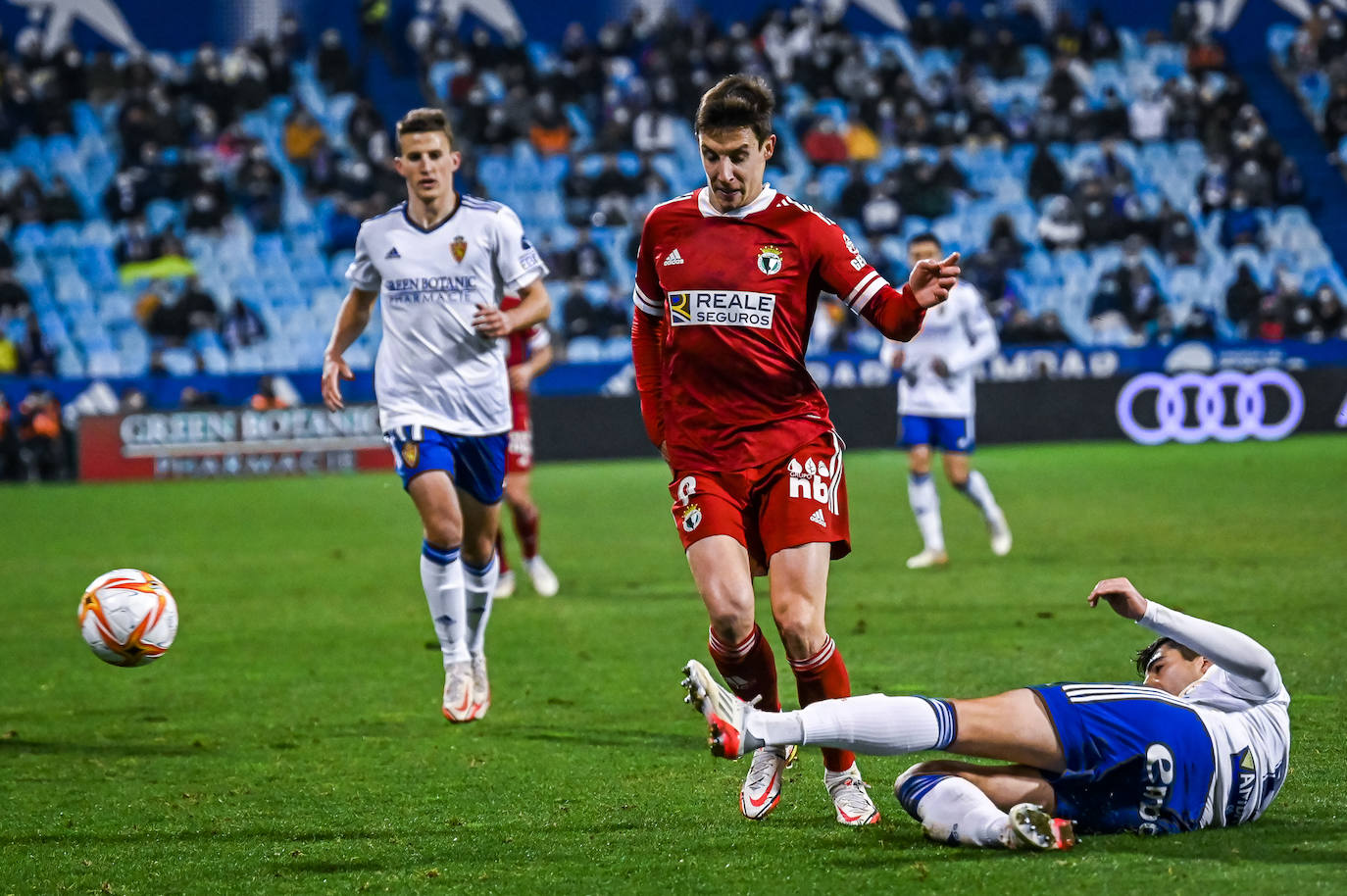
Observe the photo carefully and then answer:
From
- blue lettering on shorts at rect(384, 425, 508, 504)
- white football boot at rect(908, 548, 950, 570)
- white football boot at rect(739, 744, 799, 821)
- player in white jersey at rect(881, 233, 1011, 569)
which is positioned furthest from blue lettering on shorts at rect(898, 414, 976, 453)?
white football boot at rect(739, 744, 799, 821)

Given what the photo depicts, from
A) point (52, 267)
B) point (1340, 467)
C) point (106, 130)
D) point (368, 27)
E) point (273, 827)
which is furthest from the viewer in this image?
point (368, 27)

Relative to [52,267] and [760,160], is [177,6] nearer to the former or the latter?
[52,267]

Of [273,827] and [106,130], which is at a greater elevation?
[106,130]

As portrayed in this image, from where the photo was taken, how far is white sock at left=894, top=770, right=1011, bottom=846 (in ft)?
14.0

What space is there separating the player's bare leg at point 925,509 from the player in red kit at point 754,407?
6840mm

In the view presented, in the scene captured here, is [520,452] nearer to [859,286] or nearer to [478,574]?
[478,574]

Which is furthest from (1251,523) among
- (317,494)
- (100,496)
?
(100,496)

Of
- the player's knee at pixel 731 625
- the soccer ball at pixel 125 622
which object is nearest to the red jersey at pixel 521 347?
the soccer ball at pixel 125 622

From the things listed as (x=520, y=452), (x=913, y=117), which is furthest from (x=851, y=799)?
(x=913, y=117)

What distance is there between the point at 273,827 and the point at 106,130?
2574cm

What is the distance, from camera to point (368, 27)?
98.5 ft

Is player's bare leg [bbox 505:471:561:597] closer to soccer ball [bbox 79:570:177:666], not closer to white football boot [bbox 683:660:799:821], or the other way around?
soccer ball [bbox 79:570:177:666]

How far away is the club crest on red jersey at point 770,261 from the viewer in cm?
500

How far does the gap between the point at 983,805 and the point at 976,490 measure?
8.14 meters
